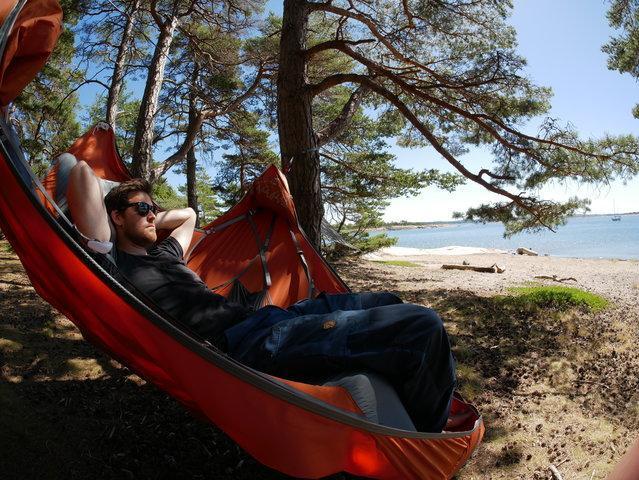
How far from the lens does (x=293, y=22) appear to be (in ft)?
12.3

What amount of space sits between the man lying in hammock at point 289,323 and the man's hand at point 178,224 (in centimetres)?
17

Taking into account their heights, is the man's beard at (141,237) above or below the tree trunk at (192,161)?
below

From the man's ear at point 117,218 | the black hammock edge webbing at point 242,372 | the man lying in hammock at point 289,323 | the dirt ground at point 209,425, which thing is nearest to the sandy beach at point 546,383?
the dirt ground at point 209,425

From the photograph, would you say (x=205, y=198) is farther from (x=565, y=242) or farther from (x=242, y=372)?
(x=565, y=242)

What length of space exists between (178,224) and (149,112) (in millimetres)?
3863

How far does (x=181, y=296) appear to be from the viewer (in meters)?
1.68

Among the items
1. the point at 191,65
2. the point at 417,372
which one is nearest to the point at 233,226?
the point at 417,372

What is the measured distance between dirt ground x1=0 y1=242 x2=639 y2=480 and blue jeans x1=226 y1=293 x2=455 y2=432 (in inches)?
20.8

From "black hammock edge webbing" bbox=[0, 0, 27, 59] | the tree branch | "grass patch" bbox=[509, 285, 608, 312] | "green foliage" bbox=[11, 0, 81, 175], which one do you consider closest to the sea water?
"grass patch" bbox=[509, 285, 608, 312]

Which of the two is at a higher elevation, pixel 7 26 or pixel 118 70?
pixel 118 70

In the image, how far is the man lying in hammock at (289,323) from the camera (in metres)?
1.37

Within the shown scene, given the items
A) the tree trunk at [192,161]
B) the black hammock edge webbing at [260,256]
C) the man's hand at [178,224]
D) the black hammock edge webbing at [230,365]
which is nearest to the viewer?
the black hammock edge webbing at [230,365]

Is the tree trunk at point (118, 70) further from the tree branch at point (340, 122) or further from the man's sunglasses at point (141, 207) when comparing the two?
the man's sunglasses at point (141, 207)

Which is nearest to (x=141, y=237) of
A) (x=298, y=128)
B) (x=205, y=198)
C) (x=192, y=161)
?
(x=298, y=128)
